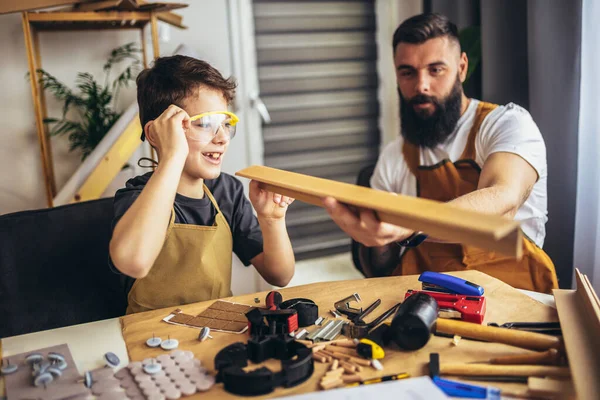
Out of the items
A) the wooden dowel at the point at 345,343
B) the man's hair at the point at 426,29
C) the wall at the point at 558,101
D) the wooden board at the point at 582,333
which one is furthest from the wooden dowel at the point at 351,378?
the wall at the point at 558,101

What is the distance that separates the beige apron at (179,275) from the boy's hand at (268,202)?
0.16 meters

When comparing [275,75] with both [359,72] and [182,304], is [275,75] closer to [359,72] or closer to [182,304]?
[359,72]

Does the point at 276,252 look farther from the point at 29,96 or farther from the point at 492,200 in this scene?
the point at 29,96

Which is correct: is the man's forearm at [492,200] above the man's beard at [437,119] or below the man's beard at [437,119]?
below

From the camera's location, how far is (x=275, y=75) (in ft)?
10.9

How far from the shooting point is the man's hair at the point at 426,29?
201 centimetres

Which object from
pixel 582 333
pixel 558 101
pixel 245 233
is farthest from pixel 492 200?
pixel 558 101

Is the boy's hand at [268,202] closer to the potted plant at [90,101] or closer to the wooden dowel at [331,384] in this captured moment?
the wooden dowel at [331,384]

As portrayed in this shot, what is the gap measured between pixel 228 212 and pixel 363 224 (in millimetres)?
708

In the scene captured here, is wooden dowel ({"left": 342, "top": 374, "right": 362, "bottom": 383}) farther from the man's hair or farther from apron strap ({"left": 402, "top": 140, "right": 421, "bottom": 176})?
the man's hair

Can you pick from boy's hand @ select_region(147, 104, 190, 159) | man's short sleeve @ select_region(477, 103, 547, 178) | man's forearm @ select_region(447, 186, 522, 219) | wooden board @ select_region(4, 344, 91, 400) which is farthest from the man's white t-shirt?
wooden board @ select_region(4, 344, 91, 400)

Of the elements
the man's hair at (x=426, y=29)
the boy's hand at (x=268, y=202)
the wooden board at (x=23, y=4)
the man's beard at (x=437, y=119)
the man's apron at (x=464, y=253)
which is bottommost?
the man's apron at (x=464, y=253)

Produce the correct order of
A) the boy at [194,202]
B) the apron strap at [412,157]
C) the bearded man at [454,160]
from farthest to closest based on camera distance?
the apron strap at [412,157]
the bearded man at [454,160]
the boy at [194,202]

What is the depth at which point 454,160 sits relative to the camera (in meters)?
2.00
